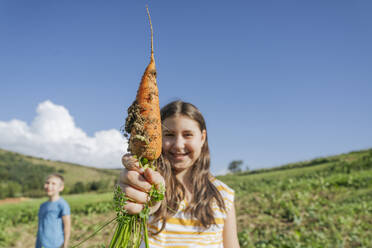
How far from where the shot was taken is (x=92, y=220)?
35.7 feet

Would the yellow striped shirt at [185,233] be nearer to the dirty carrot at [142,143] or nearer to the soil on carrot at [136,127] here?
the dirty carrot at [142,143]

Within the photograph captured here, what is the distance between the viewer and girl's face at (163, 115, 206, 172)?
214 centimetres

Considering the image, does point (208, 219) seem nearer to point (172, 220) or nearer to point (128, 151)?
point (172, 220)

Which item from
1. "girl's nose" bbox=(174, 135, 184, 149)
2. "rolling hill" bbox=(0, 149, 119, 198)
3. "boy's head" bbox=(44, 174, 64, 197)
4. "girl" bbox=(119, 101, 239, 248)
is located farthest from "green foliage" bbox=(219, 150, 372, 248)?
"rolling hill" bbox=(0, 149, 119, 198)

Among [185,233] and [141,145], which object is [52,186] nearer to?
[185,233]

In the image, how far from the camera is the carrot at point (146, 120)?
1641 millimetres

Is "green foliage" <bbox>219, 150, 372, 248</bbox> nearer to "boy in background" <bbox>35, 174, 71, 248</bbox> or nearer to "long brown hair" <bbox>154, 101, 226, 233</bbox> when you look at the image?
"boy in background" <bbox>35, 174, 71, 248</bbox>

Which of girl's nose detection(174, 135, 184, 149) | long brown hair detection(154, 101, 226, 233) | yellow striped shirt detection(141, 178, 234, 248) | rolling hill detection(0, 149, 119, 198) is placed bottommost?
yellow striped shirt detection(141, 178, 234, 248)

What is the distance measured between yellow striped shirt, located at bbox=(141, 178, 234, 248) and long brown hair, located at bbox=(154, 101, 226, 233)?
0.05 meters

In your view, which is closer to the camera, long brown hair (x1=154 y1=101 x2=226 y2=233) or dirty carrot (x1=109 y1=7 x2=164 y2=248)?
dirty carrot (x1=109 y1=7 x2=164 y2=248)

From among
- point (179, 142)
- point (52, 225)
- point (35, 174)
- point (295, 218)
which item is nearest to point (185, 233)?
point (179, 142)

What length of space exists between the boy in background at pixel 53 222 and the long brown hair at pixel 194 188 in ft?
12.3

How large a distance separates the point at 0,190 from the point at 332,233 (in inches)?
2033

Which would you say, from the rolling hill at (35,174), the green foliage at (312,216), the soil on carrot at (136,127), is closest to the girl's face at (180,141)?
the soil on carrot at (136,127)
